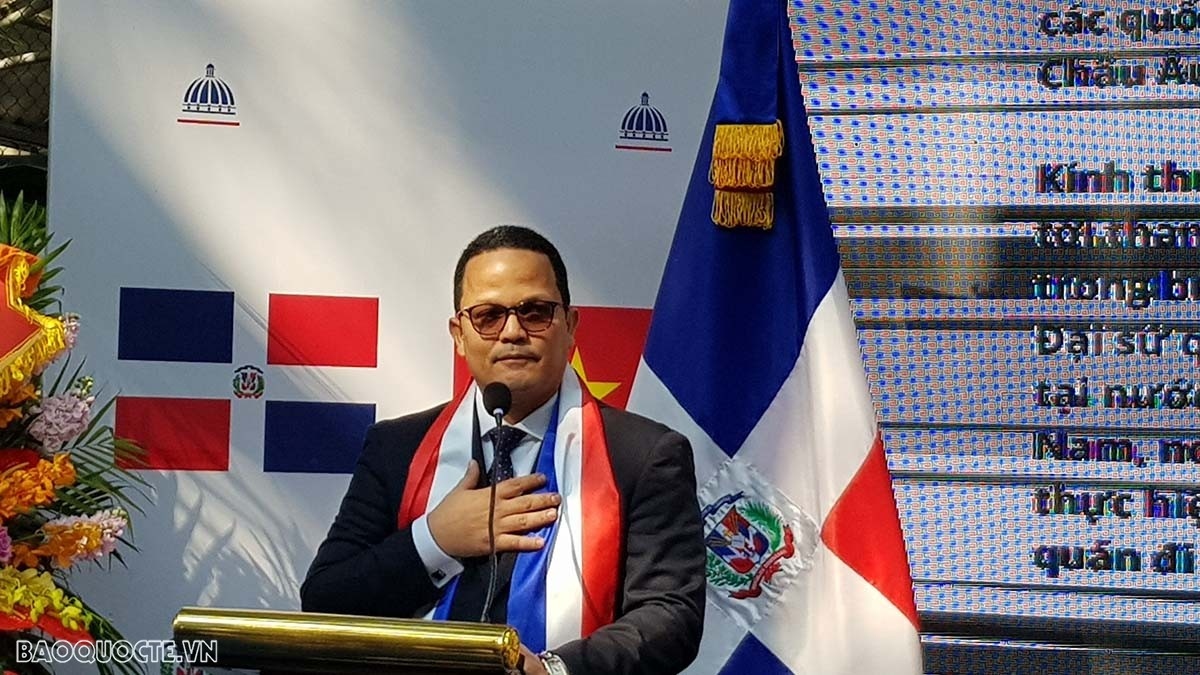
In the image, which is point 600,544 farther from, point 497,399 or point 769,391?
point 769,391

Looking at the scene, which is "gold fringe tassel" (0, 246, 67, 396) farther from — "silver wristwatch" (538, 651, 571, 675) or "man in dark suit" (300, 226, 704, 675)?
"silver wristwatch" (538, 651, 571, 675)

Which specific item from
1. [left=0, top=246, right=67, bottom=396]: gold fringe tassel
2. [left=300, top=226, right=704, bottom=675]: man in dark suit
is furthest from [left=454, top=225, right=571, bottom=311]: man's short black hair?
[left=0, top=246, right=67, bottom=396]: gold fringe tassel

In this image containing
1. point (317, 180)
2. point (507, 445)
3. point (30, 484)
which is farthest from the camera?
point (317, 180)

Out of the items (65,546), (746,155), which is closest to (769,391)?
(746,155)

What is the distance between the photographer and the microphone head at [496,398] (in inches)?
80.2

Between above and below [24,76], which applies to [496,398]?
→ below

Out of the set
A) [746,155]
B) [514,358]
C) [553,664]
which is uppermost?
[746,155]

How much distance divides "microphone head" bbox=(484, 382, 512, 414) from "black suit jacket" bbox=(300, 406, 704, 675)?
25 centimetres

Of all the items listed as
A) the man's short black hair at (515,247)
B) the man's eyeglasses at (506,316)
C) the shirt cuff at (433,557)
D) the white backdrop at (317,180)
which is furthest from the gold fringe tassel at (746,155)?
the shirt cuff at (433,557)

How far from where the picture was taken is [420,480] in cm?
229

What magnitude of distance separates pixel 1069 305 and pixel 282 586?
5.68ft

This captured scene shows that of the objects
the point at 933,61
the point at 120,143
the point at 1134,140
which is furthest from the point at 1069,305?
the point at 120,143

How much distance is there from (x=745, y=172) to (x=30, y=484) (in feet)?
4.75

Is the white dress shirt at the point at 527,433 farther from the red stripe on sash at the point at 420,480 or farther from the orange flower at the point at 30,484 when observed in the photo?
the orange flower at the point at 30,484
